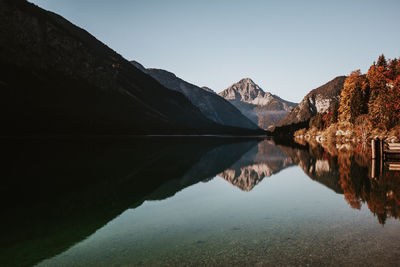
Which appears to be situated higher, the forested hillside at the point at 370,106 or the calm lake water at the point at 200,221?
the forested hillside at the point at 370,106

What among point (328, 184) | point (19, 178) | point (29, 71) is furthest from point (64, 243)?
point (29, 71)

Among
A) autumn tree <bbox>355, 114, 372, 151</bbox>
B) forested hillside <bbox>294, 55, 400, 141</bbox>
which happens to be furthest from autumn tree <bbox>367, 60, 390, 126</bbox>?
autumn tree <bbox>355, 114, 372, 151</bbox>

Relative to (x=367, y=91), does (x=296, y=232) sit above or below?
below

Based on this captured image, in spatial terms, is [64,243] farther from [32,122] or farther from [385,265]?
[32,122]

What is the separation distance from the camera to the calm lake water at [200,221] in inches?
364

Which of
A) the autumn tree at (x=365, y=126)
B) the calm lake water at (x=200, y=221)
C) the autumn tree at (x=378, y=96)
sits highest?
the autumn tree at (x=378, y=96)

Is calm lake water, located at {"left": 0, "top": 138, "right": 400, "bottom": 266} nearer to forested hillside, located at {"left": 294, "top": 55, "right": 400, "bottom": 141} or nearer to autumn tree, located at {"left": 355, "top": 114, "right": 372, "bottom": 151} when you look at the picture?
autumn tree, located at {"left": 355, "top": 114, "right": 372, "bottom": 151}

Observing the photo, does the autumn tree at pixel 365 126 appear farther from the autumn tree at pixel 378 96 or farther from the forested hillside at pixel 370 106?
the autumn tree at pixel 378 96

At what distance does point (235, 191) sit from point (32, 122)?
15357cm

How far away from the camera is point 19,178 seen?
2481cm

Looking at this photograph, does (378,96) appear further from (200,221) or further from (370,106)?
(200,221)

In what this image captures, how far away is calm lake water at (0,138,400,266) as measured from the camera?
364 inches

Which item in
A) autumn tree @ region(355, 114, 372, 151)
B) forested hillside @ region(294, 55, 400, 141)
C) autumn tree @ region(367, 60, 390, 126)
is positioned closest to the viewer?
forested hillside @ region(294, 55, 400, 141)

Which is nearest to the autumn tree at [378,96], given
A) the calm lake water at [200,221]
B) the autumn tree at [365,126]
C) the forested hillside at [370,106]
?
the forested hillside at [370,106]
